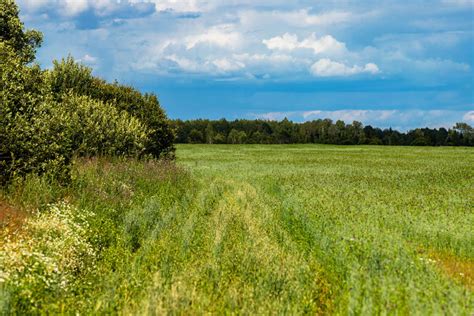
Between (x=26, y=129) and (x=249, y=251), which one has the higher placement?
(x=26, y=129)

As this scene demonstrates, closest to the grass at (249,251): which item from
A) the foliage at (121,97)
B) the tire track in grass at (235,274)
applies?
the tire track in grass at (235,274)

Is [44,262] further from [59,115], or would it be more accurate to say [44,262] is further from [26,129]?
[59,115]

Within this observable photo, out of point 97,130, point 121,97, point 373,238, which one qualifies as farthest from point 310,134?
point 373,238

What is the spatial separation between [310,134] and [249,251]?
465 ft

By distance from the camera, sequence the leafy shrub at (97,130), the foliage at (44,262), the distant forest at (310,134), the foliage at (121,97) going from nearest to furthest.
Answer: the foliage at (44,262) < the leafy shrub at (97,130) < the foliage at (121,97) < the distant forest at (310,134)

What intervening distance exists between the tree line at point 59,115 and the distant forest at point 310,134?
279ft

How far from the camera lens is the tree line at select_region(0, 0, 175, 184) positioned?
17609 mm

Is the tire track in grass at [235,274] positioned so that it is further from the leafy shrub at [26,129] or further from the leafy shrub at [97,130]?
the leafy shrub at [97,130]

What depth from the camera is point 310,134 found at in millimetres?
151625

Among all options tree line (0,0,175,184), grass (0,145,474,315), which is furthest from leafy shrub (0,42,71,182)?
grass (0,145,474,315)

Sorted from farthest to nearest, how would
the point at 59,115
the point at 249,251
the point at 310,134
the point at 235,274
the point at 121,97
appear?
1. the point at 310,134
2. the point at 121,97
3. the point at 59,115
4. the point at 249,251
5. the point at 235,274

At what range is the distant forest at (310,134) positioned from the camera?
438ft

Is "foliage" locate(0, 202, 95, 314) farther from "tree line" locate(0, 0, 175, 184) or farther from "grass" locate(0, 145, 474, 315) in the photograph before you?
"tree line" locate(0, 0, 175, 184)

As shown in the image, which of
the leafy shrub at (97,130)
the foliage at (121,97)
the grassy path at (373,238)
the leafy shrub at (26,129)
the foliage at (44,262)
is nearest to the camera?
the foliage at (44,262)
